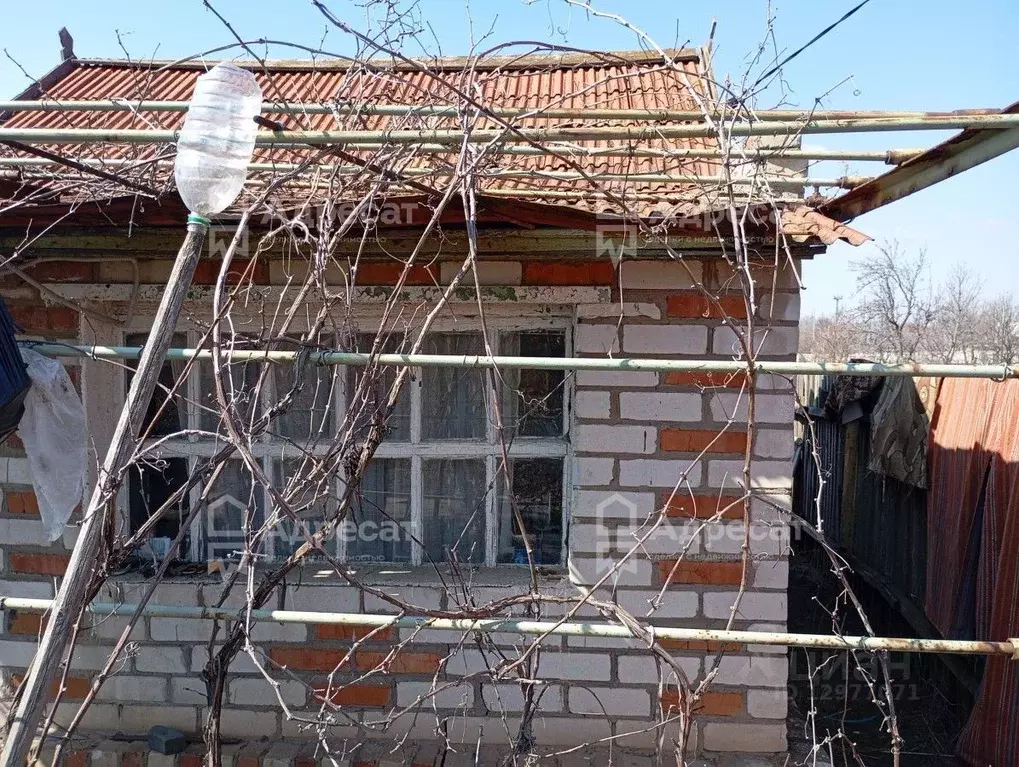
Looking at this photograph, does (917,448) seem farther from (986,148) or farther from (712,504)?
(986,148)

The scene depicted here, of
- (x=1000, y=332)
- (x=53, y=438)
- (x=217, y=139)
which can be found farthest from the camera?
(x=1000, y=332)

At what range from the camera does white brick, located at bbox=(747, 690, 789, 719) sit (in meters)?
3.17

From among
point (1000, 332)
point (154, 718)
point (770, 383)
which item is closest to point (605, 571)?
point (770, 383)

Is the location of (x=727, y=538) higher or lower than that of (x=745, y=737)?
higher

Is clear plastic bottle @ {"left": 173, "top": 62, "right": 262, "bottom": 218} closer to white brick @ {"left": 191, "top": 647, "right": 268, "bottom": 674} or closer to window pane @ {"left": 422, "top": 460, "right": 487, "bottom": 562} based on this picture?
window pane @ {"left": 422, "top": 460, "right": 487, "bottom": 562}

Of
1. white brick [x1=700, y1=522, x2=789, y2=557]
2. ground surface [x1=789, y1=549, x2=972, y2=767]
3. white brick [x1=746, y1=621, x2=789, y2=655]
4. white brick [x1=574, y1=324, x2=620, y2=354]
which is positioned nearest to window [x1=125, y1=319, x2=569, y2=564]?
white brick [x1=574, y1=324, x2=620, y2=354]

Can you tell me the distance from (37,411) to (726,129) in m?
2.59

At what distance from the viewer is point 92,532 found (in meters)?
2.01

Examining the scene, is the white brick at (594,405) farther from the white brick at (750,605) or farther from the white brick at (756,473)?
the white brick at (750,605)

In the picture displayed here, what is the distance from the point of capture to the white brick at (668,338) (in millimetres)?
3193

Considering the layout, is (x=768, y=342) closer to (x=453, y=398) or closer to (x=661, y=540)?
(x=661, y=540)

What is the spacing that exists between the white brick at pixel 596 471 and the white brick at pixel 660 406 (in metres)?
0.22

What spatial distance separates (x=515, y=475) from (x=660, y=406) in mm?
758

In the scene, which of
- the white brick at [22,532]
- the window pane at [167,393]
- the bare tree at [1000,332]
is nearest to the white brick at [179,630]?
the white brick at [22,532]
